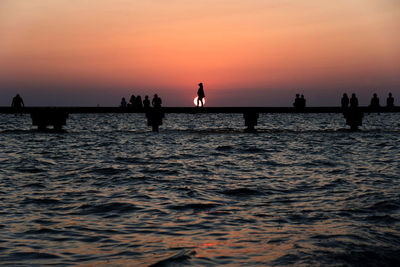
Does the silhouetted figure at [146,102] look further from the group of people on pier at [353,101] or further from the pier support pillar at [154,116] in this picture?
the group of people on pier at [353,101]

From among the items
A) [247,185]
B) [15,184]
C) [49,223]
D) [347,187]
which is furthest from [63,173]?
[347,187]

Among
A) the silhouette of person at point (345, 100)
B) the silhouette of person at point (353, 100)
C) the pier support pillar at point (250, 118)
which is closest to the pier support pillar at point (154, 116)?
the pier support pillar at point (250, 118)

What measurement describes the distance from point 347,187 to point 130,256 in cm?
691

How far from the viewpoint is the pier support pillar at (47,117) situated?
34.5 m

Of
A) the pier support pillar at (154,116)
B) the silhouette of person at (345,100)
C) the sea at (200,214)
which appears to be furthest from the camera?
the silhouette of person at (345,100)

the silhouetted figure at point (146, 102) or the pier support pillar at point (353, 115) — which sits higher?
the silhouetted figure at point (146, 102)

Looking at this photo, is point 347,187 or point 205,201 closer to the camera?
point 205,201

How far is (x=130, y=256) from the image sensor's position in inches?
253

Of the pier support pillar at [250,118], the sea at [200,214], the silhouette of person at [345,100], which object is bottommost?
the sea at [200,214]

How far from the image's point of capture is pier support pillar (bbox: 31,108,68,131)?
3450cm

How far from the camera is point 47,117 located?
35.0 metres

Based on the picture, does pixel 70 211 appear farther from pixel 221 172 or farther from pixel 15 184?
pixel 221 172

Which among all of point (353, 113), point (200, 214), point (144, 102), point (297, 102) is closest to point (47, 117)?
point (144, 102)

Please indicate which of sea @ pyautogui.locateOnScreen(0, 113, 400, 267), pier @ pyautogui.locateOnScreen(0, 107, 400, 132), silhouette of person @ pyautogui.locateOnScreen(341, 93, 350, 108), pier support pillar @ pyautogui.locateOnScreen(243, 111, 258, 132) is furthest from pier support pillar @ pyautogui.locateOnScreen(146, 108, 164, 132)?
sea @ pyautogui.locateOnScreen(0, 113, 400, 267)
